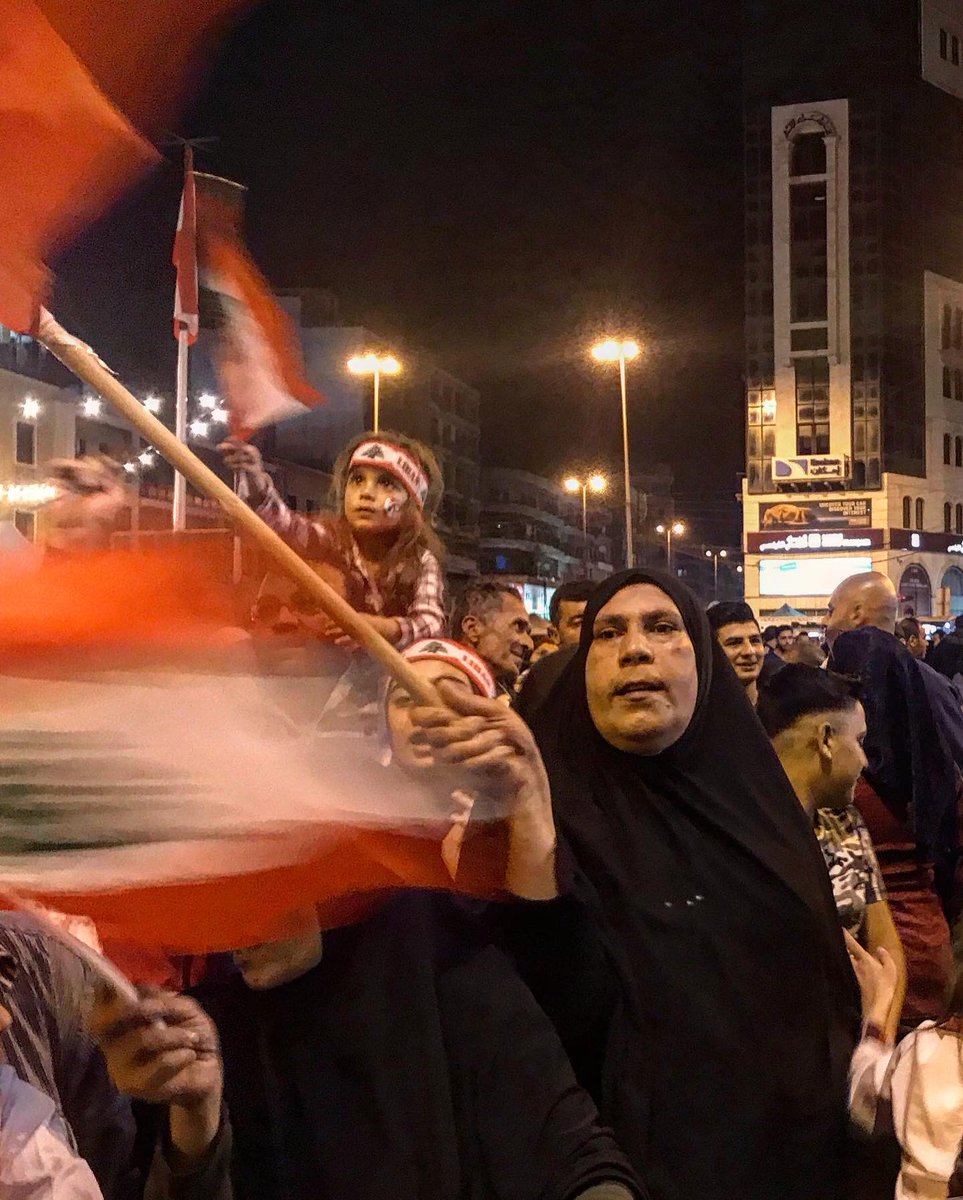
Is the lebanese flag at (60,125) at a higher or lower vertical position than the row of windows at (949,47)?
lower

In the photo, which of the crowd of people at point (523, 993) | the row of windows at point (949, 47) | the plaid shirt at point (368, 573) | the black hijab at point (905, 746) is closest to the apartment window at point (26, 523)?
the crowd of people at point (523, 993)

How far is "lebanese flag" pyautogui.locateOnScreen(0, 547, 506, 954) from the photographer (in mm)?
1808

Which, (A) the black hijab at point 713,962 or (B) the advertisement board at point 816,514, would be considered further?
(B) the advertisement board at point 816,514

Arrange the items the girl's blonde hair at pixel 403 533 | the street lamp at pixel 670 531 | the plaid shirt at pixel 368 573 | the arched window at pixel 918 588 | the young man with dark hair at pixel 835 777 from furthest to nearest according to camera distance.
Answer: the street lamp at pixel 670 531, the arched window at pixel 918 588, the young man with dark hair at pixel 835 777, the girl's blonde hair at pixel 403 533, the plaid shirt at pixel 368 573

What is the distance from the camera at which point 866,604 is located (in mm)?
6109

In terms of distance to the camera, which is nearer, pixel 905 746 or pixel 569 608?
pixel 905 746

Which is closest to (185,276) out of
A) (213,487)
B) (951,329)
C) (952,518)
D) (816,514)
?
(213,487)

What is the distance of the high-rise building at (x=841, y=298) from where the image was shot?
4919 centimetres

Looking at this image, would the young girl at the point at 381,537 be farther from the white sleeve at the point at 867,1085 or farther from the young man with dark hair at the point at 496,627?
the young man with dark hair at the point at 496,627

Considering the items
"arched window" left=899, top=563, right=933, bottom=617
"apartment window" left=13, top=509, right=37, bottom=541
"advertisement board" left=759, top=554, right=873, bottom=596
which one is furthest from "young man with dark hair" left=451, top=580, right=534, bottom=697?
"arched window" left=899, top=563, right=933, bottom=617

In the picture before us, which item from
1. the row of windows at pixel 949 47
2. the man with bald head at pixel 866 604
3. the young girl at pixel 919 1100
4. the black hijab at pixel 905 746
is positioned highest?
the row of windows at pixel 949 47

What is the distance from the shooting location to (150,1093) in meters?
1.76

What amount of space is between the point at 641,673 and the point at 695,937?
56 cm

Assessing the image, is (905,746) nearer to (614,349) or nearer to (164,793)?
(164,793)
